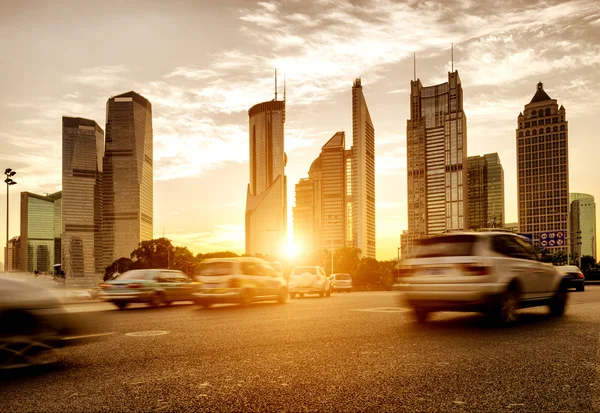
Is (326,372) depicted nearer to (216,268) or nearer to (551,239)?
(216,268)

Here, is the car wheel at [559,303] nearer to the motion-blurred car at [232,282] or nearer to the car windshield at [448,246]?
the car windshield at [448,246]

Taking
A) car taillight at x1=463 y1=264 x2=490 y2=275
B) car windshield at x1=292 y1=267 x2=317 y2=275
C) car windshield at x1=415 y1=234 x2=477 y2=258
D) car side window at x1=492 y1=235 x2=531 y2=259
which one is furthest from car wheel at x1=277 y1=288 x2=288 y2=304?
car taillight at x1=463 y1=264 x2=490 y2=275

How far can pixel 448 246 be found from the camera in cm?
1071

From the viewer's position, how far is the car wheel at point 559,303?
40.3 ft

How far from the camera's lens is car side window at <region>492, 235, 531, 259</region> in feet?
35.0

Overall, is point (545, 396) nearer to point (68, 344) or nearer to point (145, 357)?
point (145, 357)

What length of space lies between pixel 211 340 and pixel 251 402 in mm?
4094

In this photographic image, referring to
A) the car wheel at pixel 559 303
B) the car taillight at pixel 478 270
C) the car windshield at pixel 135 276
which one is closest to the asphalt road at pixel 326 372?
the car taillight at pixel 478 270

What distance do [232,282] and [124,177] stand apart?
176954 mm

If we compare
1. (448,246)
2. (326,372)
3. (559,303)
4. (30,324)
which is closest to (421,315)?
(448,246)

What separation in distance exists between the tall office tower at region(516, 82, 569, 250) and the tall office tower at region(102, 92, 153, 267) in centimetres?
12167

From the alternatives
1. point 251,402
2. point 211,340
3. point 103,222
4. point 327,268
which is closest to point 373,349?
point 211,340

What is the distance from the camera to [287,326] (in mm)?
10719

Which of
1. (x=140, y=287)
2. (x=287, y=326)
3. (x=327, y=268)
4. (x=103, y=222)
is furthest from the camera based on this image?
(x=103, y=222)
